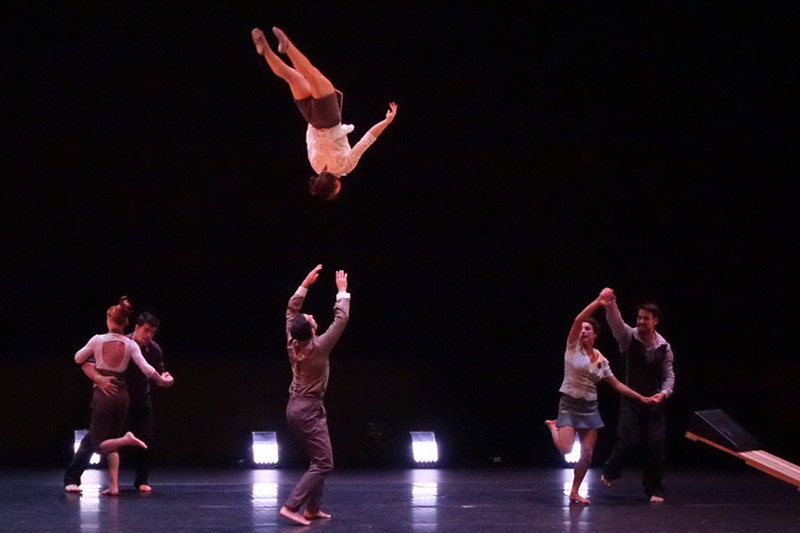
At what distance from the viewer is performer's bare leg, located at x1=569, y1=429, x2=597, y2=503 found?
6926 mm

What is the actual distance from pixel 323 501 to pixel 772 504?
121 inches

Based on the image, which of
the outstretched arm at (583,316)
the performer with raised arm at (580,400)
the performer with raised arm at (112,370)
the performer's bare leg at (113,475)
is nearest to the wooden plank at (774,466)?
the outstretched arm at (583,316)

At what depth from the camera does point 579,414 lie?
6.97 m

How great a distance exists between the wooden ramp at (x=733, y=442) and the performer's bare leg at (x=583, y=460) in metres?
3.83

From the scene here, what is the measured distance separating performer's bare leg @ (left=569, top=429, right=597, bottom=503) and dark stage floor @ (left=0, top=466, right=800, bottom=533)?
0.11 metres

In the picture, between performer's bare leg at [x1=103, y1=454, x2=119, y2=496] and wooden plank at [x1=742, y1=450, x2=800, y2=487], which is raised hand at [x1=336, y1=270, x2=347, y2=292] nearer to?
performer's bare leg at [x1=103, y1=454, x2=119, y2=496]

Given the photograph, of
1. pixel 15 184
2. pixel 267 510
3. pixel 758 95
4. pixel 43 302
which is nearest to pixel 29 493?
pixel 267 510

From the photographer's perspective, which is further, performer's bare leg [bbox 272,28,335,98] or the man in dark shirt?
the man in dark shirt

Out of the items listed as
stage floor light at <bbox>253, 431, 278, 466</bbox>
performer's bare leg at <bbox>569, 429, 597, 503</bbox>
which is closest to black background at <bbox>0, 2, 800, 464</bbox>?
stage floor light at <bbox>253, 431, 278, 466</bbox>

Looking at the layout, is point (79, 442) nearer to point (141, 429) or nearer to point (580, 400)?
point (141, 429)

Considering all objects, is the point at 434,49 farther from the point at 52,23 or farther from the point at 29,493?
the point at 29,493

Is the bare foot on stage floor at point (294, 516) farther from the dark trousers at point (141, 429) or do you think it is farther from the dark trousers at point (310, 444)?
the dark trousers at point (141, 429)

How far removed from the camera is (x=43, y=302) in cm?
974

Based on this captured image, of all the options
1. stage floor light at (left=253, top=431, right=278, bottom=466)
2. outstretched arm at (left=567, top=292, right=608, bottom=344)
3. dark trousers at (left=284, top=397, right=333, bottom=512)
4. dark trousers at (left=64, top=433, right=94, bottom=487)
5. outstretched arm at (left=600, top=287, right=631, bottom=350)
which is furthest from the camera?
stage floor light at (left=253, top=431, right=278, bottom=466)
